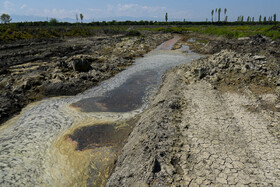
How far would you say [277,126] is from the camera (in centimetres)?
1078

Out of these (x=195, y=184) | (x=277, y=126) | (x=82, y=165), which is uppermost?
(x=277, y=126)

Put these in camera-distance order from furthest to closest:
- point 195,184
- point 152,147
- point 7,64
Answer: point 7,64
point 152,147
point 195,184

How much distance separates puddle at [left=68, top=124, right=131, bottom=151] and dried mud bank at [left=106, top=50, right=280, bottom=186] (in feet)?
4.72

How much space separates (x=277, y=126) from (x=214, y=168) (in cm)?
579

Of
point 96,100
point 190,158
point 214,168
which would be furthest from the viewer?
point 96,100

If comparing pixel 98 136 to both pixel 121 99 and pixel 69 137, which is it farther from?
pixel 121 99

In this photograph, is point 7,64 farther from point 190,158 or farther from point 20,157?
point 190,158

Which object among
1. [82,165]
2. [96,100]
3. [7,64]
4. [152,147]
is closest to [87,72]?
[96,100]

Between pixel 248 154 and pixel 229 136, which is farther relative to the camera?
pixel 229 136

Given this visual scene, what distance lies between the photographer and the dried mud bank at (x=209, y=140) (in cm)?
779

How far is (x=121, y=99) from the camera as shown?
1923cm

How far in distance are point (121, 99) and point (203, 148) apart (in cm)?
1145

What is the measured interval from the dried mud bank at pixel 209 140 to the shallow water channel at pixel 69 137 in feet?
6.23

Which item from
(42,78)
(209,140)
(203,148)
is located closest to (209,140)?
(209,140)
